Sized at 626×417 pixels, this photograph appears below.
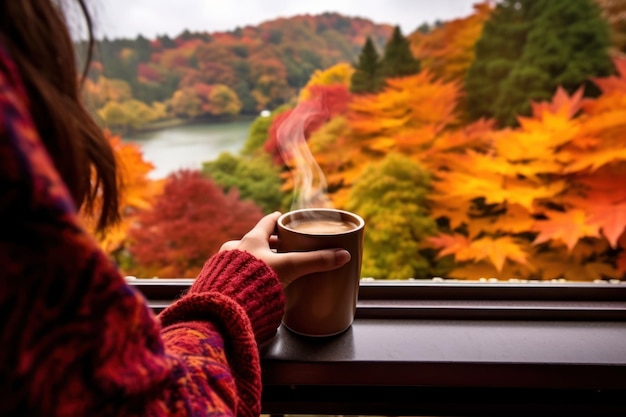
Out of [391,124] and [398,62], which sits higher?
[398,62]

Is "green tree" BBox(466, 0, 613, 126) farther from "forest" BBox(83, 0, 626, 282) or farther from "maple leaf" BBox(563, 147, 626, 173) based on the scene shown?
"maple leaf" BBox(563, 147, 626, 173)

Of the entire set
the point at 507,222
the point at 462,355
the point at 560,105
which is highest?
the point at 560,105

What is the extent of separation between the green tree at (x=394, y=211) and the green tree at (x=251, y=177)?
173 millimetres

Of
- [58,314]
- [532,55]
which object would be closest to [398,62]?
[532,55]

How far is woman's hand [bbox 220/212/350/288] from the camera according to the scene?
583 mm

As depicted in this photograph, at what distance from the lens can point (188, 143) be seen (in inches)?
41.1

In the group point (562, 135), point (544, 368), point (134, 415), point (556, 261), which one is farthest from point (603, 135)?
point (134, 415)

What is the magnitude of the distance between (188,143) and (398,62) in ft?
1.76

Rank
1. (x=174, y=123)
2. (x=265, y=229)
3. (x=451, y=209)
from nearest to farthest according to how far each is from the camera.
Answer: (x=265, y=229)
(x=451, y=209)
(x=174, y=123)

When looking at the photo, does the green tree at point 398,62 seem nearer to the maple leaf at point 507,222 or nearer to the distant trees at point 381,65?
the distant trees at point 381,65

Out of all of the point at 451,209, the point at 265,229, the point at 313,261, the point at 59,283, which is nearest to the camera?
the point at 59,283

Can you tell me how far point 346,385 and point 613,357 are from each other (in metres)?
0.42

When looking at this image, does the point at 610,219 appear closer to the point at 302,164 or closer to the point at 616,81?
the point at 616,81

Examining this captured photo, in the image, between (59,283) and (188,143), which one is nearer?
(59,283)
